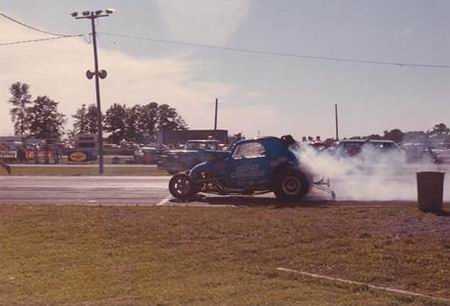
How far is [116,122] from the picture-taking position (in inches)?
4838

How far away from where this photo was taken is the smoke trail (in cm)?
1798

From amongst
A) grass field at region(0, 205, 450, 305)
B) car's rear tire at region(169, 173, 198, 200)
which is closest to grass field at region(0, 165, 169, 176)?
car's rear tire at region(169, 173, 198, 200)

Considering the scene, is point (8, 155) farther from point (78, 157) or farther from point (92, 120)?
point (92, 120)

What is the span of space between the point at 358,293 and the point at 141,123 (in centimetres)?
11991

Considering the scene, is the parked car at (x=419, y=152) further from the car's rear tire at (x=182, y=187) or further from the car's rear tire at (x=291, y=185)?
the car's rear tire at (x=182, y=187)

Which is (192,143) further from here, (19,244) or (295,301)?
(295,301)

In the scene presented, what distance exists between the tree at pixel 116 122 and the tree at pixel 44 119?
10874 mm

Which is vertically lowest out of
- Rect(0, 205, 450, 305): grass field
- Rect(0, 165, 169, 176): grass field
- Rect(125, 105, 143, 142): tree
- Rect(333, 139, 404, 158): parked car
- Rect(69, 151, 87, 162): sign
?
Rect(0, 205, 450, 305): grass field

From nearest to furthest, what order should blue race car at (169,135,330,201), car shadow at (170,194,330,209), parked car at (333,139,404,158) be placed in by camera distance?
car shadow at (170,194,330,209)
blue race car at (169,135,330,201)
parked car at (333,139,404,158)

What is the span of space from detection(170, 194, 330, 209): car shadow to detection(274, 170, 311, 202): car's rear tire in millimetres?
191

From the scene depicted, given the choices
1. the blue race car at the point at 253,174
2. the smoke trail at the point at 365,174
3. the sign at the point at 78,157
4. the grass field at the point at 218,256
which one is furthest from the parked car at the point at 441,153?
the sign at the point at 78,157

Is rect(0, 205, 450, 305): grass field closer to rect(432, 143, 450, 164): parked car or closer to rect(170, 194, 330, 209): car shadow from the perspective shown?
rect(170, 194, 330, 209): car shadow

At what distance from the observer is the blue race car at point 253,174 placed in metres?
17.3

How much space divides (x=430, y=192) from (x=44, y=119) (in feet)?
340
